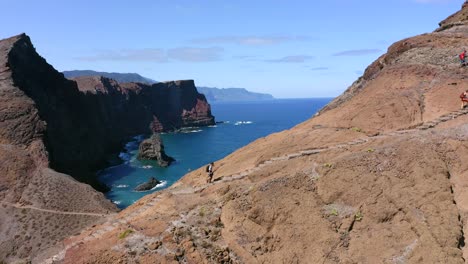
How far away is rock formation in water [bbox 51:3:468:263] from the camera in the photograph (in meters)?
21.0

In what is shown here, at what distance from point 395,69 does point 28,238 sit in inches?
1940

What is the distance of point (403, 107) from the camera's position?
3350 centimetres

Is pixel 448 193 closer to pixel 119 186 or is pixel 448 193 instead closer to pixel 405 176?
pixel 405 176

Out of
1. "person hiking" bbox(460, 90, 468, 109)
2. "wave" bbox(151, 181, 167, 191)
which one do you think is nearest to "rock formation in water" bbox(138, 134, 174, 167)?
"wave" bbox(151, 181, 167, 191)

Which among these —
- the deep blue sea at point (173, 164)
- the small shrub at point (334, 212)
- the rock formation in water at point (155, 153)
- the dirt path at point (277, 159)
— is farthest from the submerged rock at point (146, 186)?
the small shrub at point (334, 212)

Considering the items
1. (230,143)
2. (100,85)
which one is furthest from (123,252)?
(100,85)

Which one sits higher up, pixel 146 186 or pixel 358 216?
pixel 358 216

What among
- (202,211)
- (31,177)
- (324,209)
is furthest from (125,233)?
(31,177)

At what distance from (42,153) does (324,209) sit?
67.9m

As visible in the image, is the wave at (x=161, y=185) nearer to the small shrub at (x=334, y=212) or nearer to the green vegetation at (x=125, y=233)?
the green vegetation at (x=125, y=233)

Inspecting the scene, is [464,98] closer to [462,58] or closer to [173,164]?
[462,58]

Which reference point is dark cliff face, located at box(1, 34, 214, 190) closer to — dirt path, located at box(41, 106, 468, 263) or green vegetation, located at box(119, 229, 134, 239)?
dirt path, located at box(41, 106, 468, 263)

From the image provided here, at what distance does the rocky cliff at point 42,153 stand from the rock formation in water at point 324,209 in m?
31.9

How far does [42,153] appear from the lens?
77500 millimetres
